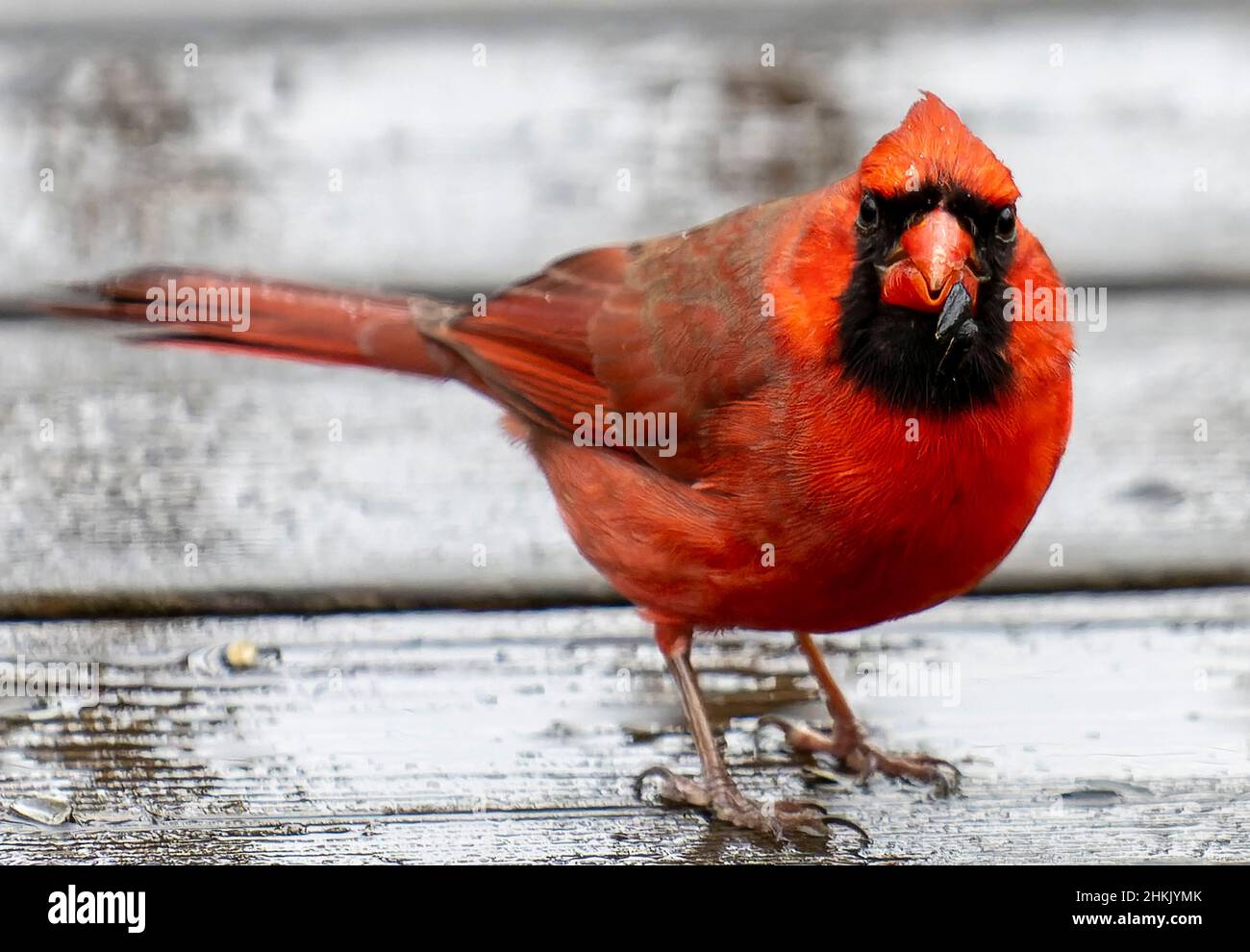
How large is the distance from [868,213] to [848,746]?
Result: 2.64 feet

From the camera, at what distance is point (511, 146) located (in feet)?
11.4

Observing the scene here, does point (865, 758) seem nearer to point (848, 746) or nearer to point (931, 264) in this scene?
point (848, 746)

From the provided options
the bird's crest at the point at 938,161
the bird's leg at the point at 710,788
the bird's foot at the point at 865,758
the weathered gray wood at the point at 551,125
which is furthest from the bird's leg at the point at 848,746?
the weathered gray wood at the point at 551,125

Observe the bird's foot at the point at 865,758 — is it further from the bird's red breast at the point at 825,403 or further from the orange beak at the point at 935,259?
A: the orange beak at the point at 935,259

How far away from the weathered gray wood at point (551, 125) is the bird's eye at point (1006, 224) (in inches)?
59.2

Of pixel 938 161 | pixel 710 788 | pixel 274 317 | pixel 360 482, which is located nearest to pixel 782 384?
pixel 938 161

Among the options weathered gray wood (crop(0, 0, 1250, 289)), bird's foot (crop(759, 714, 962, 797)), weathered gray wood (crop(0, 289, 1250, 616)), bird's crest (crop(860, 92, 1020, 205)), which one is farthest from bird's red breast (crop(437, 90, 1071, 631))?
weathered gray wood (crop(0, 0, 1250, 289))

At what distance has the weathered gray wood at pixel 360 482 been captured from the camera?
280 centimetres

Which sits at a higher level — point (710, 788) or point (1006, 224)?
point (1006, 224)

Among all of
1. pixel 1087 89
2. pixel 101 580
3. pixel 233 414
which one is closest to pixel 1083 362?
pixel 1087 89

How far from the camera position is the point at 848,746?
2361mm

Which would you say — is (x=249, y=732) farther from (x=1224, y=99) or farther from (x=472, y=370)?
(x=1224, y=99)
